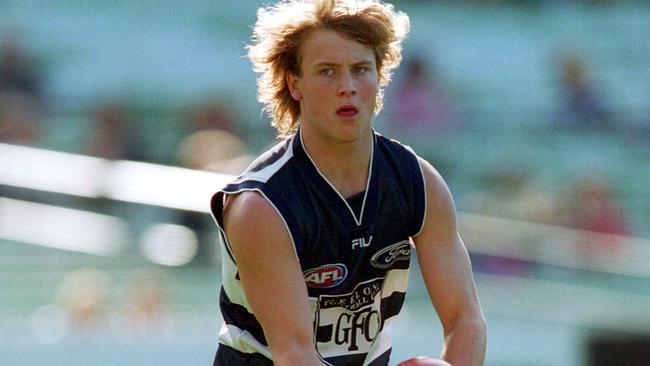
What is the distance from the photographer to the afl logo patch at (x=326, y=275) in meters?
3.88

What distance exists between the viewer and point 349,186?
12.9ft

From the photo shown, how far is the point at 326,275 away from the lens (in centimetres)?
390

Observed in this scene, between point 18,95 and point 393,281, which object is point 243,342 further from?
point 18,95

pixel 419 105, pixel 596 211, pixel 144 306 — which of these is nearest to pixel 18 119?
pixel 144 306

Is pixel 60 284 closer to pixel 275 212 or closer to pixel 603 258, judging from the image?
pixel 603 258

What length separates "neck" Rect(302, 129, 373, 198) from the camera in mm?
3900

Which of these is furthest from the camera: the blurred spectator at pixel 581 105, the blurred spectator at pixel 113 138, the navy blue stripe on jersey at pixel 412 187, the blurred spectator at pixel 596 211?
the blurred spectator at pixel 581 105

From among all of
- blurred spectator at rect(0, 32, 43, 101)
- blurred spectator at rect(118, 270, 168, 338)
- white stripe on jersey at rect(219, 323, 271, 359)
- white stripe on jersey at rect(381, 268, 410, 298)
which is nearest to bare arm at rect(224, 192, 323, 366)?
white stripe on jersey at rect(219, 323, 271, 359)

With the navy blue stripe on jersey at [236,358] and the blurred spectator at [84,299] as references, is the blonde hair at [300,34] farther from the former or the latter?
the blurred spectator at [84,299]

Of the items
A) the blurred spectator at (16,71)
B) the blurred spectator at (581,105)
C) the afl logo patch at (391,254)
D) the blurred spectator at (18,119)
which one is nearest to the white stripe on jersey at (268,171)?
the afl logo patch at (391,254)

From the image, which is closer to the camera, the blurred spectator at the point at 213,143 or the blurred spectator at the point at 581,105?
the blurred spectator at the point at 213,143

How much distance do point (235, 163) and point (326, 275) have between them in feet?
13.4

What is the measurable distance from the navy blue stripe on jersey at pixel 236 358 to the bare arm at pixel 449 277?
543 mm

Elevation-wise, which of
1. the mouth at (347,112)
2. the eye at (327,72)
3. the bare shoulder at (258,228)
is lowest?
the bare shoulder at (258,228)
